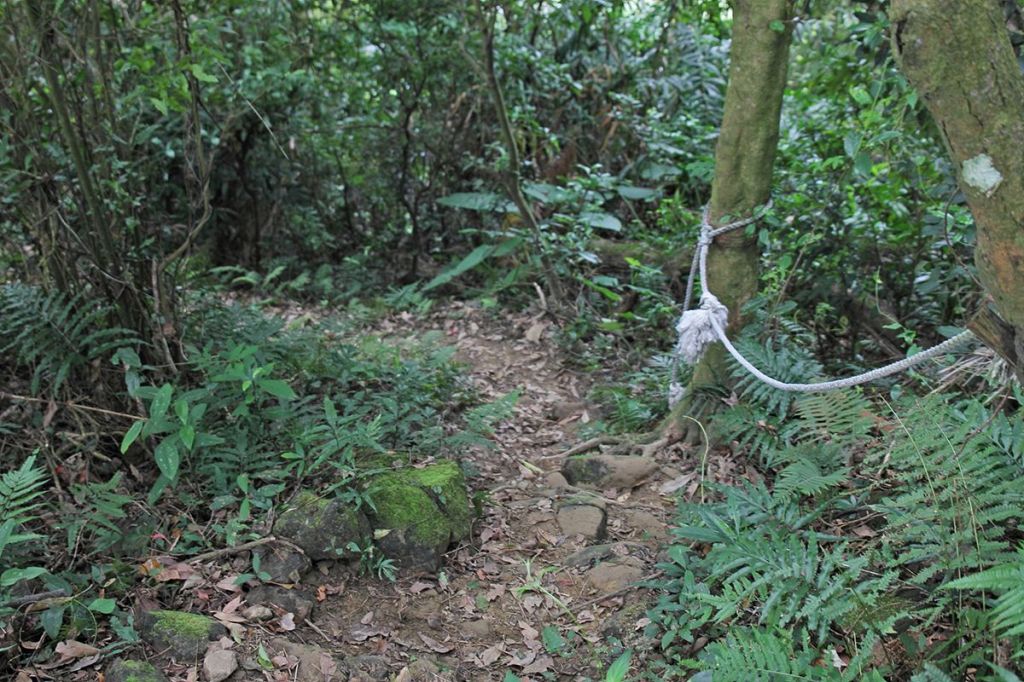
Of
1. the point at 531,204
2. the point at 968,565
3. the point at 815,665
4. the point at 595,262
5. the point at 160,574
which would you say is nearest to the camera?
the point at 968,565

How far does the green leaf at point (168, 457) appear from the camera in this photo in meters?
3.45

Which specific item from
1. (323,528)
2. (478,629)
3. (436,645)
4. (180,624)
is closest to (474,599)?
(478,629)

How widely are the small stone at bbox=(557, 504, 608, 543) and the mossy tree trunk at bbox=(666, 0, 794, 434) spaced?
888 mm

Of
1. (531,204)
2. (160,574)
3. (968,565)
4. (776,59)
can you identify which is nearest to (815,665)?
(968,565)

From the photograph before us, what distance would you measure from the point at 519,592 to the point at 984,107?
2517mm

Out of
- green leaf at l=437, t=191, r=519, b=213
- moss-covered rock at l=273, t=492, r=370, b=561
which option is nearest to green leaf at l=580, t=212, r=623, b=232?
green leaf at l=437, t=191, r=519, b=213

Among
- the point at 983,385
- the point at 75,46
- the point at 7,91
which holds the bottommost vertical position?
the point at 7,91

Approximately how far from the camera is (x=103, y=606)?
296 centimetres

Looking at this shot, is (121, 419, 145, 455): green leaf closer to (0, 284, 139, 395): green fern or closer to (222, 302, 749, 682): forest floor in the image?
(0, 284, 139, 395): green fern

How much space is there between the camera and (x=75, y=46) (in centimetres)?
418

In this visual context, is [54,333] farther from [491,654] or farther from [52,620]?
[491,654]

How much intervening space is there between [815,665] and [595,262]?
462cm

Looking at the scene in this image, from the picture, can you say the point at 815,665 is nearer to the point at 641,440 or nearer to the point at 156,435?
the point at 641,440

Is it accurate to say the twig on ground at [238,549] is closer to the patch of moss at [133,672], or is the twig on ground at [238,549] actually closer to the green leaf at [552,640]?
the patch of moss at [133,672]
